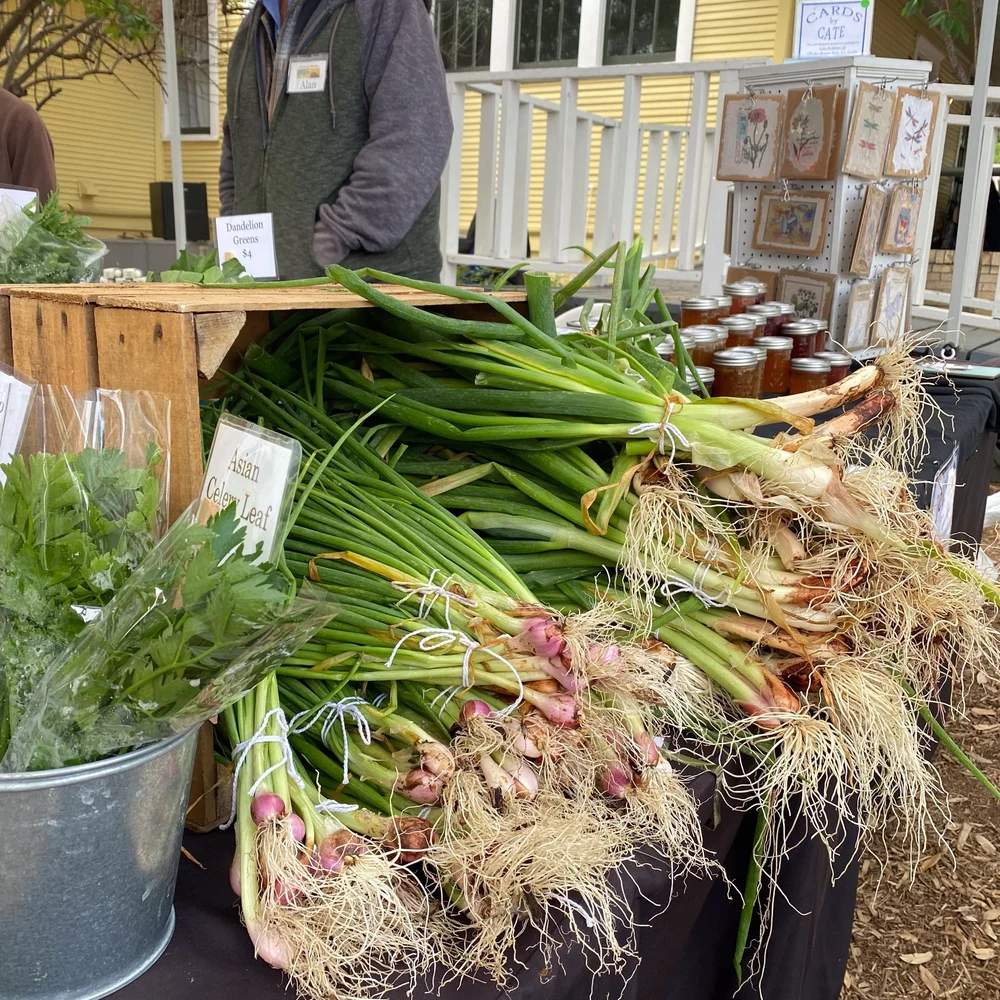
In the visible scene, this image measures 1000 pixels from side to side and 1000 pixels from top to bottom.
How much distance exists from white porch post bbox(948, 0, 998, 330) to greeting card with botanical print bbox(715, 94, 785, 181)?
2.15ft

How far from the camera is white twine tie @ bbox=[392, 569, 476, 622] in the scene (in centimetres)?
107

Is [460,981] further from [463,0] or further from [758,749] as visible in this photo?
[463,0]

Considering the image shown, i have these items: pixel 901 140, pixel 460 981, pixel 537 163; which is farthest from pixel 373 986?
pixel 537 163

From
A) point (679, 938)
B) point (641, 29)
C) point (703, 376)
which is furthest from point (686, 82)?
point (679, 938)

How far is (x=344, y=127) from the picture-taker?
256 cm

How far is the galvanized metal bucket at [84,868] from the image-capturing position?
0.68 meters

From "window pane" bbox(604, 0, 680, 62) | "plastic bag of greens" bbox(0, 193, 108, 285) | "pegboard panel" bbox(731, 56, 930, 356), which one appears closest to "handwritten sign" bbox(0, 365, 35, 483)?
"plastic bag of greens" bbox(0, 193, 108, 285)

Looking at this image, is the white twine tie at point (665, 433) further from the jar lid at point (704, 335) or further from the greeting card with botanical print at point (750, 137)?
the greeting card with botanical print at point (750, 137)

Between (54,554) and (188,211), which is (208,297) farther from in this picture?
(188,211)

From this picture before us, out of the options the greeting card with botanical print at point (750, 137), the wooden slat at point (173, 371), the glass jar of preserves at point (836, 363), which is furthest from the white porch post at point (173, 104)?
the wooden slat at point (173, 371)

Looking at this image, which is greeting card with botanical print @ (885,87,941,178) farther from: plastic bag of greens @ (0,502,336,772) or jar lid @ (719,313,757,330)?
plastic bag of greens @ (0,502,336,772)

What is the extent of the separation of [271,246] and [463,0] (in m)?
9.28

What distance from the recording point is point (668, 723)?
3.76ft

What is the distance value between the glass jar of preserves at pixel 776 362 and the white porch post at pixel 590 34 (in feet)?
25.6
